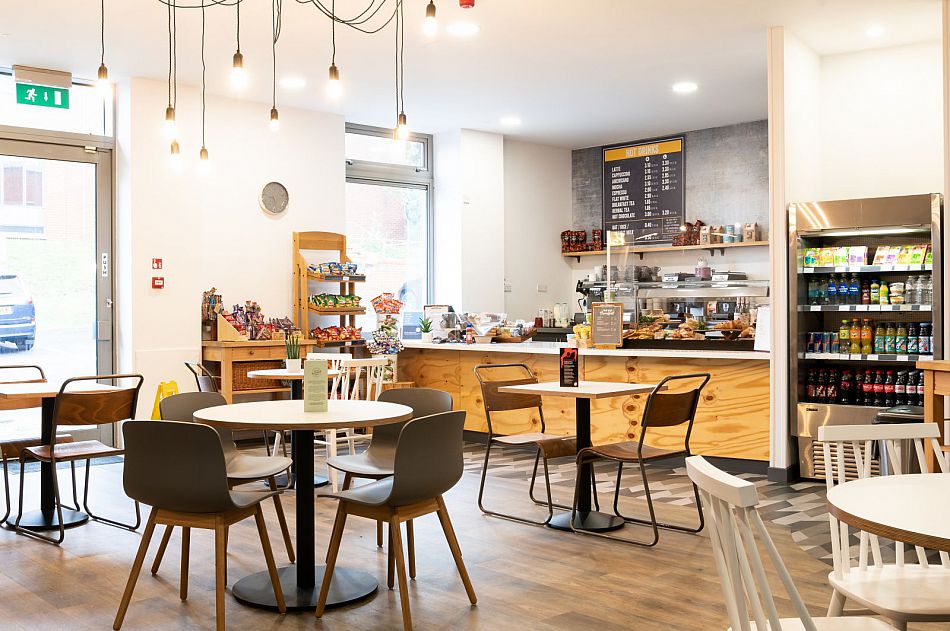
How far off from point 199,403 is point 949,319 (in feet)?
13.7

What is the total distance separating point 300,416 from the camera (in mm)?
3395

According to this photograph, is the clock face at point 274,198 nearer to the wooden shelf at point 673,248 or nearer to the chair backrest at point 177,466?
the wooden shelf at point 673,248

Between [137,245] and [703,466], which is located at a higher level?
[137,245]

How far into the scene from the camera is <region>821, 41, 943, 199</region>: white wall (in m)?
6.23

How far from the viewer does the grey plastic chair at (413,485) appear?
306cm

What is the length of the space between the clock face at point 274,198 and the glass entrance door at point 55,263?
132 cm

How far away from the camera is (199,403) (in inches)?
155

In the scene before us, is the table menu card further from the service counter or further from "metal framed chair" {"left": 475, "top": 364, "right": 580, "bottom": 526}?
the service counter

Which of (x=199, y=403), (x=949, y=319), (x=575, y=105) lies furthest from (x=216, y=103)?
(x=949, y=319)

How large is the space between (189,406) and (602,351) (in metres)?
3.41

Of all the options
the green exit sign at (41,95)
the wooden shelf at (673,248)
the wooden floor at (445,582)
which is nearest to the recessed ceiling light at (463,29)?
the wooden floor at (445,582)

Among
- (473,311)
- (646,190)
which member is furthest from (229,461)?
(646,190)

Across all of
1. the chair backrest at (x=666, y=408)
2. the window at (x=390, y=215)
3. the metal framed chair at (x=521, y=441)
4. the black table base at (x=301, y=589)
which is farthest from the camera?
the window at (x=390, y=215)

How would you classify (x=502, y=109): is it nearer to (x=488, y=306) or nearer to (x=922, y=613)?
(x=488, y=306)
